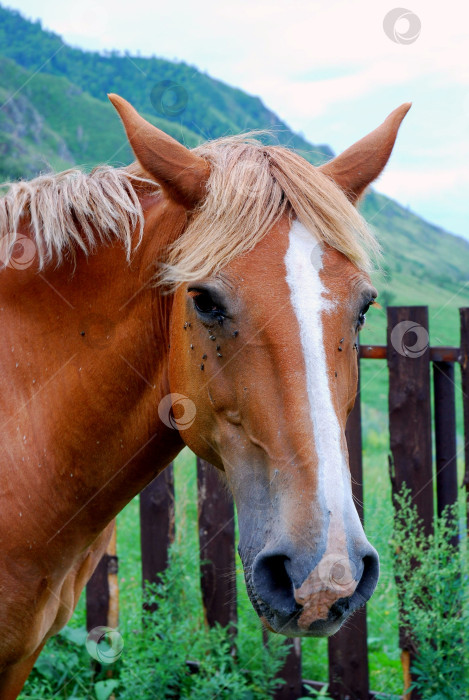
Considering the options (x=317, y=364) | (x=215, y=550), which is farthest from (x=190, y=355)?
(x=215, y=550)

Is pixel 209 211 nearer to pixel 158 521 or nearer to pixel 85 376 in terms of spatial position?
pixel 85 376

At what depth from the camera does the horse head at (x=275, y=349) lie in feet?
4.97

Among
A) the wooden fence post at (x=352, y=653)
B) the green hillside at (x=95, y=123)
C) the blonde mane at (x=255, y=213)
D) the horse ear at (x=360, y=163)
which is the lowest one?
the wooden fence post at (x=352, y=653)

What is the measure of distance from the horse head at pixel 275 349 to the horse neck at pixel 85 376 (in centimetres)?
14

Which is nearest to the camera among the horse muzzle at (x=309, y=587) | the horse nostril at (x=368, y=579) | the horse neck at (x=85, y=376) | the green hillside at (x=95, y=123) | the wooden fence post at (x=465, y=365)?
the horse muzzle at (x=309, y=587)

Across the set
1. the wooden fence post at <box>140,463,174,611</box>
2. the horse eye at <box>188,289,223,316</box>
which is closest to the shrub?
the wooden fence post at <box>140,463,174,611</box>

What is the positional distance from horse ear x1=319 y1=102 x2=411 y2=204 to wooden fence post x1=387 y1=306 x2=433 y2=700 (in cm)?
166

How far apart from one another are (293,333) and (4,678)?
6.69 feet

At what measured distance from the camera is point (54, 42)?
26.0m

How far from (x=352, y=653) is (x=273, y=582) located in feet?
8.85

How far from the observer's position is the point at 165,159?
1.94 metres

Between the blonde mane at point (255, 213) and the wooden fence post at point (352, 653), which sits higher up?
the blonde mane at point (255, 213)

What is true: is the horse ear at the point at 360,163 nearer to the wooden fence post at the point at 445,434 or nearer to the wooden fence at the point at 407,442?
the wooden fence at the point at 407,442

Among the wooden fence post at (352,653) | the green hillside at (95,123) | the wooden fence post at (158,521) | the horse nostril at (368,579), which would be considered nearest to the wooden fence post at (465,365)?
the wooden fence post at (352,653)
